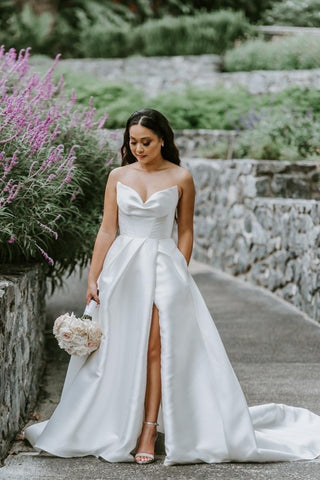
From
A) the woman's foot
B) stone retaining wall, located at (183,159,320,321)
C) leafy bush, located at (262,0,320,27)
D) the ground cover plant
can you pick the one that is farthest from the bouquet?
leafy bush, located at (262,0,320,27)

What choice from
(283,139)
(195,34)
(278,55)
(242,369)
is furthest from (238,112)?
(242,369)

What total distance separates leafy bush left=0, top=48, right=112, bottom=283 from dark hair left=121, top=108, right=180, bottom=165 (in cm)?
65

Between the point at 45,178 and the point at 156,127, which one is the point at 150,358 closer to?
Answer: the point at 156,127

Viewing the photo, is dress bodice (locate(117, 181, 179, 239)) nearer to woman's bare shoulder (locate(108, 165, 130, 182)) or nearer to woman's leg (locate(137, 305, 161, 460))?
woman's bare shoulder (locate(108, 165, 130, 182))

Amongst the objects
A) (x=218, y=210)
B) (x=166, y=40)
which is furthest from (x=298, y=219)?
(x=166, y=40)

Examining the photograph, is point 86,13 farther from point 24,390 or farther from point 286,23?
point 24,390

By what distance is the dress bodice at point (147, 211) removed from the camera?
3.97 m

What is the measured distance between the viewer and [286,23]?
67.5ft

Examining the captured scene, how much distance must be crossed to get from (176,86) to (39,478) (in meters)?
12.6

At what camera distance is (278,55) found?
14.8 metres

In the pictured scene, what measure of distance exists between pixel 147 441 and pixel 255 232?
17.4 feet

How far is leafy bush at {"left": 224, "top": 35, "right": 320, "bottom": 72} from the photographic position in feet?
46.3

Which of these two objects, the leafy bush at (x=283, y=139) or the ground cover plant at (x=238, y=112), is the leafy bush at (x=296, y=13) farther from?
the leafy bush at (x=283, y=139)

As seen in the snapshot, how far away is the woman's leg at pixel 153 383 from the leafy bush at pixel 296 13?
57.9 feet
